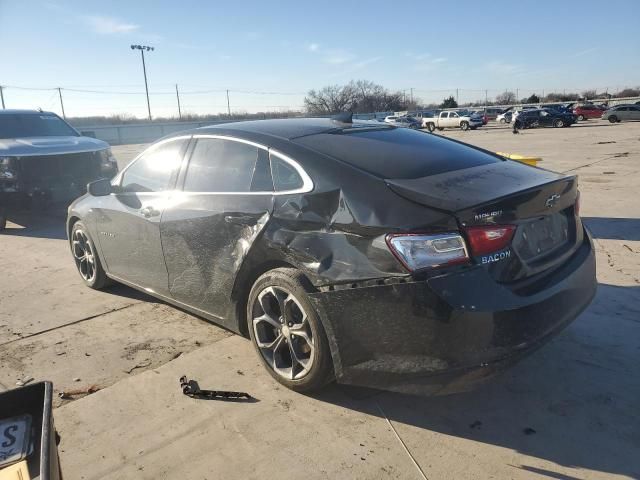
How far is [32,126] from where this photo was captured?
9.42 metres

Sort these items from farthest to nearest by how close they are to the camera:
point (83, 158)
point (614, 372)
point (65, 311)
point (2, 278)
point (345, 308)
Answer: point (83, 158), point (2, 278), point (65, 311), point (614, 372), point (345, 308)

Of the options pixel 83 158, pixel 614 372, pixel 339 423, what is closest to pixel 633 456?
pixel 614 372

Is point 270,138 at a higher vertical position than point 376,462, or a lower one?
higher

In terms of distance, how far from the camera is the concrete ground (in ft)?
8.14

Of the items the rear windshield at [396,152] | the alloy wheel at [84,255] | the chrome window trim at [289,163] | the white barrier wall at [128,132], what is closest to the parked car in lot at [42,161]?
the alloy wheel at [84,255]

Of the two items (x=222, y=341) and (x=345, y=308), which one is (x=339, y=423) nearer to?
(x=345, y=308)

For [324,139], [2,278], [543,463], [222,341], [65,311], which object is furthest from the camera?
[2,278]

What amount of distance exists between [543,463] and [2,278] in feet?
18.9

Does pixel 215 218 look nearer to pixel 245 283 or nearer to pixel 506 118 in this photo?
pixel 245 283

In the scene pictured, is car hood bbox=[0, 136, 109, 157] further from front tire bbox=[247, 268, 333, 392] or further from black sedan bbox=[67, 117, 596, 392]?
front tire bbox=[247, 268, 333, 392]

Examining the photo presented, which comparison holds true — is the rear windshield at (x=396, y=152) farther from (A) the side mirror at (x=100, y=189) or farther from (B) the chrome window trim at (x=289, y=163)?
(A) the side mirror at (x=100, y=189)

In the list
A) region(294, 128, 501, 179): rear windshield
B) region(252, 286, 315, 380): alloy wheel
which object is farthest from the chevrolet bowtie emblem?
region(252, 286, 315, 380): alloy wheel

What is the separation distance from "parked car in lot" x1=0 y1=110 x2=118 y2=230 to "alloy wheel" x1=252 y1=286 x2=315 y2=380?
21.6 ft

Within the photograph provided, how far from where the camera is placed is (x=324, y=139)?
3363 millimetres
